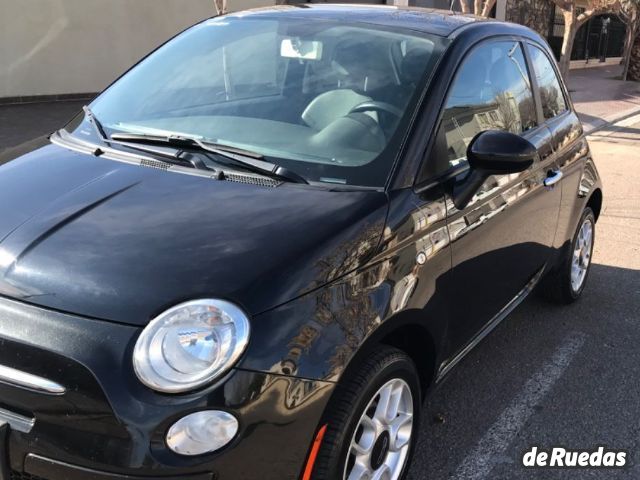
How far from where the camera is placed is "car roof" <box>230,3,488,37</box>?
10.2 ft

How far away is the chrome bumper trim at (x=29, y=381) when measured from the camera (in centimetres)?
177

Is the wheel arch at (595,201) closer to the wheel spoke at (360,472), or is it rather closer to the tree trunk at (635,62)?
the wheel spoke at (360,472)

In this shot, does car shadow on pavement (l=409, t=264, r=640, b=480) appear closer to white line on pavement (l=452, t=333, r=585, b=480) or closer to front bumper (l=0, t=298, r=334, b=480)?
white line on pavement (l=452, t=333, r=585, b=480)

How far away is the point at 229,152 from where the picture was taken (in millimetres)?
2582

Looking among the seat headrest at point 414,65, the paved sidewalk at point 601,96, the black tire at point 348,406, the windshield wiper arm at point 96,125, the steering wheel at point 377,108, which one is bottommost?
the paved sidewalk at point 601,96

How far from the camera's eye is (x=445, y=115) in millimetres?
2738

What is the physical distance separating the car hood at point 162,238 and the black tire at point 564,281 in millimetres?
2393

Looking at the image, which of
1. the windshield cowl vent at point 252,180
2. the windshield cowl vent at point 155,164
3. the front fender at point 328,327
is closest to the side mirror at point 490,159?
the front fender at point 328,327

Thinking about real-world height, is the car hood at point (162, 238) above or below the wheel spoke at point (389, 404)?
above

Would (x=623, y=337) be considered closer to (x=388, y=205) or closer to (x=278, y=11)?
(x=388, y=205)

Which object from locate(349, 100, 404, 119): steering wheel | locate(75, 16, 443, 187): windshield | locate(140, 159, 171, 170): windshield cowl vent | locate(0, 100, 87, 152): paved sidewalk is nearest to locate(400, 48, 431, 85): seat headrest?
locate(75, 16, 443, 187): windshield

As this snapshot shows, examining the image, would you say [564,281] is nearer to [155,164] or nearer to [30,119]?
[155,164]

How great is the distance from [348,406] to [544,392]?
185 cm

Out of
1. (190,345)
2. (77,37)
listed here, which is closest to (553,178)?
(190,345)
